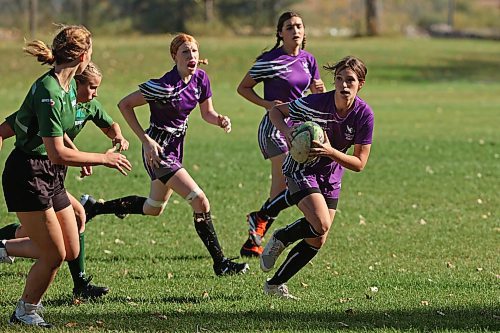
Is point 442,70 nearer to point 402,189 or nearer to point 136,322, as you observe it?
point 402,189

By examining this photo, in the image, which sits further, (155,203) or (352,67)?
(155,203)

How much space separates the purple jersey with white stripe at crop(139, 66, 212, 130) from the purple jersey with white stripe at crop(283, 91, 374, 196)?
1.29 metres

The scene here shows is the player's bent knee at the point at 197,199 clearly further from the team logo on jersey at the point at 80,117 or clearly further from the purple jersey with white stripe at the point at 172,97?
the team logo on jersey at the point at 80,117

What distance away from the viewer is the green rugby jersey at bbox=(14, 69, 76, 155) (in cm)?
611

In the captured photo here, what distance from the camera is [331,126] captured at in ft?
24.1

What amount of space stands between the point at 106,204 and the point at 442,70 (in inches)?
1164

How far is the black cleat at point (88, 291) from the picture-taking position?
292 inches

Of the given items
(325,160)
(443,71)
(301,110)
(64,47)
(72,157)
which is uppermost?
(64,47)

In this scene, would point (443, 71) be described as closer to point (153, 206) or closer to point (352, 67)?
point (153, 206)

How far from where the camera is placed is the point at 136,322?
6.54 m

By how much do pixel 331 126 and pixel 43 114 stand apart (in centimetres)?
219

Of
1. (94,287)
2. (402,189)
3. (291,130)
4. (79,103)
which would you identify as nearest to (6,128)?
(79,103)

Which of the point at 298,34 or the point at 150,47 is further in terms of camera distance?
the point at 150,47

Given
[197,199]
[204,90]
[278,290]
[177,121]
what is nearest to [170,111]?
[177,121]
